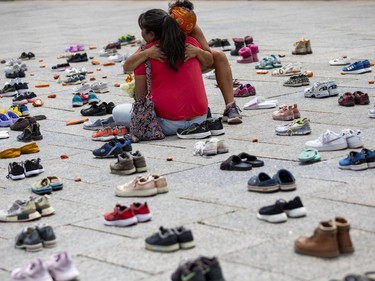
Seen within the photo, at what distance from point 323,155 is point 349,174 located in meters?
0.65

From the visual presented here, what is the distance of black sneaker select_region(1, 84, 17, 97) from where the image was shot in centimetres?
1208

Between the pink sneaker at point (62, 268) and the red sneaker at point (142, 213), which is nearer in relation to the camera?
the pink sneaker at point (62, 268)

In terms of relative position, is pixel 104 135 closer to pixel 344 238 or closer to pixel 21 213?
pixel 21 213

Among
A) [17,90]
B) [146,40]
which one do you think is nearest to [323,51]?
[17,90]

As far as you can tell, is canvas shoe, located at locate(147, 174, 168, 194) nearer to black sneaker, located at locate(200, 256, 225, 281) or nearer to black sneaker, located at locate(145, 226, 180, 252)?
black sneaker, located at locate(145, 226, 180, 252)

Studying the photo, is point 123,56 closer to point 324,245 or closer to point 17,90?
point 17,90

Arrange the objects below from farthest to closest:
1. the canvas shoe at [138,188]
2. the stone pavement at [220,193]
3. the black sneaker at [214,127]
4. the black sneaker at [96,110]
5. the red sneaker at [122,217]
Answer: the black sneaker at [96,110] → the black sneaker at [214,127] → the canvas shoe at [138,188] → the red sneaker at [122,217] → the stone pavement at [220,193]

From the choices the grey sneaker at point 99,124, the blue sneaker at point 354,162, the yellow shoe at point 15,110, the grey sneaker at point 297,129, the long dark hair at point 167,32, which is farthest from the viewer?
the yellow shoe at point 15,110

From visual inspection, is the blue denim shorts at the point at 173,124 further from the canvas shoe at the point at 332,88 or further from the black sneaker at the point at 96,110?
the canvas shoe at the point at 332,88

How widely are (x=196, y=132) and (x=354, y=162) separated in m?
1.98

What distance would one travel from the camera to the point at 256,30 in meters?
16.7

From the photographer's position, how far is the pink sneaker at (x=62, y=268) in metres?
5.38

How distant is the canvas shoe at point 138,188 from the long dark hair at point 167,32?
203 cm

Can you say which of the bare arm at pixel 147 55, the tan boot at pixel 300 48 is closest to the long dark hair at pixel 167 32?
the bare arm at pixel 147 55
